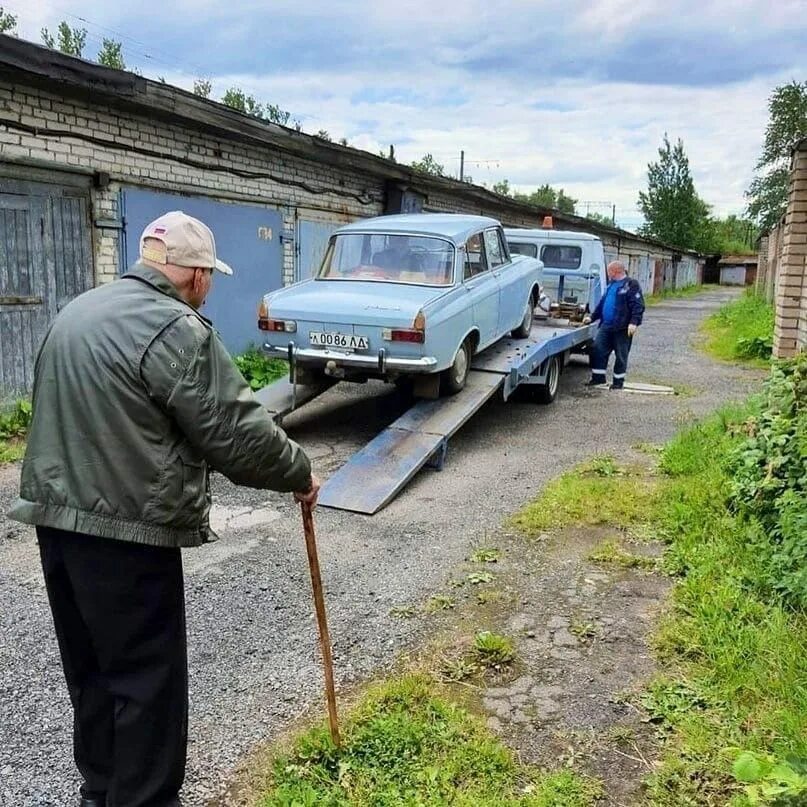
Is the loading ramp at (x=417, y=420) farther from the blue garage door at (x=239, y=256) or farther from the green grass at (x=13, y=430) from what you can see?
the blue garage door at (x=239, y=256)

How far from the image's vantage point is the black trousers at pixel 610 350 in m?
10.5

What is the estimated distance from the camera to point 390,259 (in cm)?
797

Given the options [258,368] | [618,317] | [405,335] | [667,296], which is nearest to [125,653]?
[405,335]

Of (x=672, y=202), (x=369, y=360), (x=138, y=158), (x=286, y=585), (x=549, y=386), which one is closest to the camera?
(x=286, y=585)

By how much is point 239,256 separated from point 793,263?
7.03m

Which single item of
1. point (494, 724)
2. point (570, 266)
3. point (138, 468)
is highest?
point (570, 266)

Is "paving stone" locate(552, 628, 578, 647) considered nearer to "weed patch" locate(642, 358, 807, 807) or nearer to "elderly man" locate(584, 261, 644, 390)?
"weed patch" locate(642, 358, 807, 807)

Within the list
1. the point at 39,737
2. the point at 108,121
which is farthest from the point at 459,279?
the point at 39,737

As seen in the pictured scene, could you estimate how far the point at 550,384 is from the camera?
384 inches

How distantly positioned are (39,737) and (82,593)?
125 cm

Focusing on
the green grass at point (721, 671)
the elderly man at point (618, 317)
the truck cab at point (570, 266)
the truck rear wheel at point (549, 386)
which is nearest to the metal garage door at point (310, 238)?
the truck cab at point (570, 266)

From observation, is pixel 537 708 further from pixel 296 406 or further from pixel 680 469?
pixel 296 406

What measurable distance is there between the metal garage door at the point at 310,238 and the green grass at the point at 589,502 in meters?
6.70

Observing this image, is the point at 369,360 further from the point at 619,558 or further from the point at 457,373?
the point at 619,558
